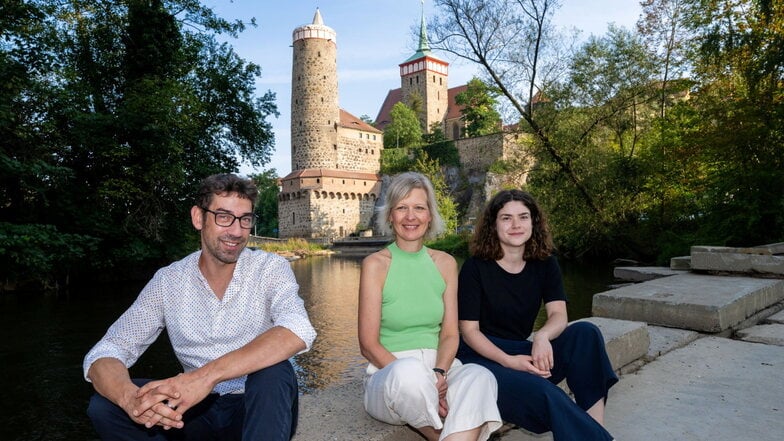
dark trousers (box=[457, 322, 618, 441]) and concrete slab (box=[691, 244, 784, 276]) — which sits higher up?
concrete slab (box=[691, 244, 784, 276])

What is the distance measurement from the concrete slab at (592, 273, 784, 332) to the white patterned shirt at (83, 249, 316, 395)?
9.04 feet

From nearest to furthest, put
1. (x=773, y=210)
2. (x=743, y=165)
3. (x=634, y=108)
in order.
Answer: (x=773, y=210) → (x=743, y=165) → (x=634, y=108)

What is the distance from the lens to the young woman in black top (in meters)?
1.74

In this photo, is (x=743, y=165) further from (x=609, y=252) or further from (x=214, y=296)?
(x=214, y=296)

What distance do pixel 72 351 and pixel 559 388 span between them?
670 centimetres

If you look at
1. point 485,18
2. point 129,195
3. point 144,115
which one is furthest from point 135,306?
point 129,195

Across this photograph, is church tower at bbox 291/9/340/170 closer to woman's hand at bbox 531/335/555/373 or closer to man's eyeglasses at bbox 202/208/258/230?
man's eyeglasses at bbox 202/208/258/230

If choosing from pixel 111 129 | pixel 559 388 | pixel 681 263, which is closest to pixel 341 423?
pixel 559 388

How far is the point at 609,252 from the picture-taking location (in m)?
14.2

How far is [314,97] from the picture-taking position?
128 feet

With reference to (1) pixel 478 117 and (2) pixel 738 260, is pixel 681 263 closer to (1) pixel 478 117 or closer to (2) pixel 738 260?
(2) pixel 738 260

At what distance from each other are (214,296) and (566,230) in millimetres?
12264

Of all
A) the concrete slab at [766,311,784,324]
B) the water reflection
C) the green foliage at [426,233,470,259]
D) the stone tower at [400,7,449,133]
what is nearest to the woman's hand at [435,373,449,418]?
the concrete slab at [766,311,784,324]

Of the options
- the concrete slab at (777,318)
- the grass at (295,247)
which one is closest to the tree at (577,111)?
the concrete slab at (777,318)
